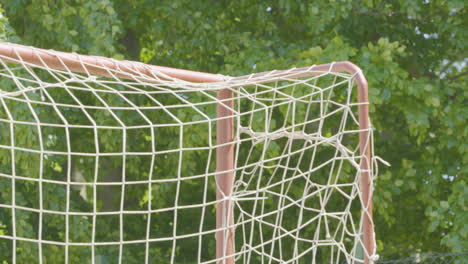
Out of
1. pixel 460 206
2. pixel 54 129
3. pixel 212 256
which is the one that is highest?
pixel 54 129

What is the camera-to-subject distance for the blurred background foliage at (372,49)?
154 inches

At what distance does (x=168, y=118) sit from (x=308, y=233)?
1101mm

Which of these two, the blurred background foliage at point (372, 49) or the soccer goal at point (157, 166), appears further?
the blurred background foliage at point (372, 49)

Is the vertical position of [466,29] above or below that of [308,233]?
above

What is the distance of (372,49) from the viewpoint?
3.91 m

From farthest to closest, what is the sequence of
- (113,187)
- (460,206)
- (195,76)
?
(113,187)
(460,206)
(195,76)

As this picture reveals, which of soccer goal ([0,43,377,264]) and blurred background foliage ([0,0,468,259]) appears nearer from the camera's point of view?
soccer goal ([0,43,377,264])

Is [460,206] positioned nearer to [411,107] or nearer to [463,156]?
[463,156]

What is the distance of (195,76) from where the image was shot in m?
2.57

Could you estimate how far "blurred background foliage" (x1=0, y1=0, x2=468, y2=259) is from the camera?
12.8 feet

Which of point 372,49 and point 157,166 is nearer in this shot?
point 372,49

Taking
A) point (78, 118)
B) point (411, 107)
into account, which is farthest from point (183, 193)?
point (411, 107)

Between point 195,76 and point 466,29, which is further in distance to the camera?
point 466,29

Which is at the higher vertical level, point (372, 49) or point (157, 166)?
→ point (372, 49)
